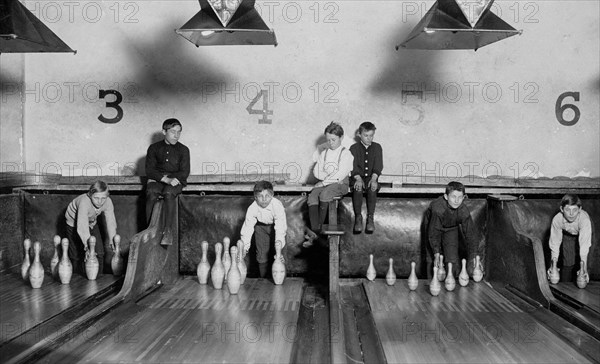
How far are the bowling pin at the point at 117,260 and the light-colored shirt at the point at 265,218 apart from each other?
1.20m

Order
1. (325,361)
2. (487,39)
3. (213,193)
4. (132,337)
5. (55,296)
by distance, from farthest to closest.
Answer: (213,193) → (487,39) → (55,296) → (132,337) → (325,361)

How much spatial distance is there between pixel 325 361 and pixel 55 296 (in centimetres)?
256

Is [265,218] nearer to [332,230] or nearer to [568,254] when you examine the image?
[332,230]

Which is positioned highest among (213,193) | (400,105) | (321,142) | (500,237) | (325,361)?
(400,105)

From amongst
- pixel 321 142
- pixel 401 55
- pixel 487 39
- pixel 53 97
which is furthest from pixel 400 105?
pixel 53 97

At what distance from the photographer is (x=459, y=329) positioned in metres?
3.96

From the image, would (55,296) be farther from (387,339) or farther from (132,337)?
(387,339)

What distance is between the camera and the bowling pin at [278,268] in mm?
5250

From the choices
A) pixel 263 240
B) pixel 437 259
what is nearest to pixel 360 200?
pixel 437 259

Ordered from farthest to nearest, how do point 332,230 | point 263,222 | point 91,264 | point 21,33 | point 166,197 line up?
1. point 166,197
2. point 263,222
3. point 91,264
4. point 332,230
5. point 21,33

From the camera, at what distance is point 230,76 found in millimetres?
6879

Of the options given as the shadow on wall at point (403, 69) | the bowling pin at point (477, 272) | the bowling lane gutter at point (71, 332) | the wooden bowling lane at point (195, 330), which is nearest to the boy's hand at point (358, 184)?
the wooden bowling lane at point (195, 330)

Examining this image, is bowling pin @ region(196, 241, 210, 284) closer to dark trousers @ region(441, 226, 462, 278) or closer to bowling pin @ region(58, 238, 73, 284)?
bowling pin @ region(58, 238, 73, 284)

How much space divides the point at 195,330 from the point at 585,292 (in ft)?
11.4
